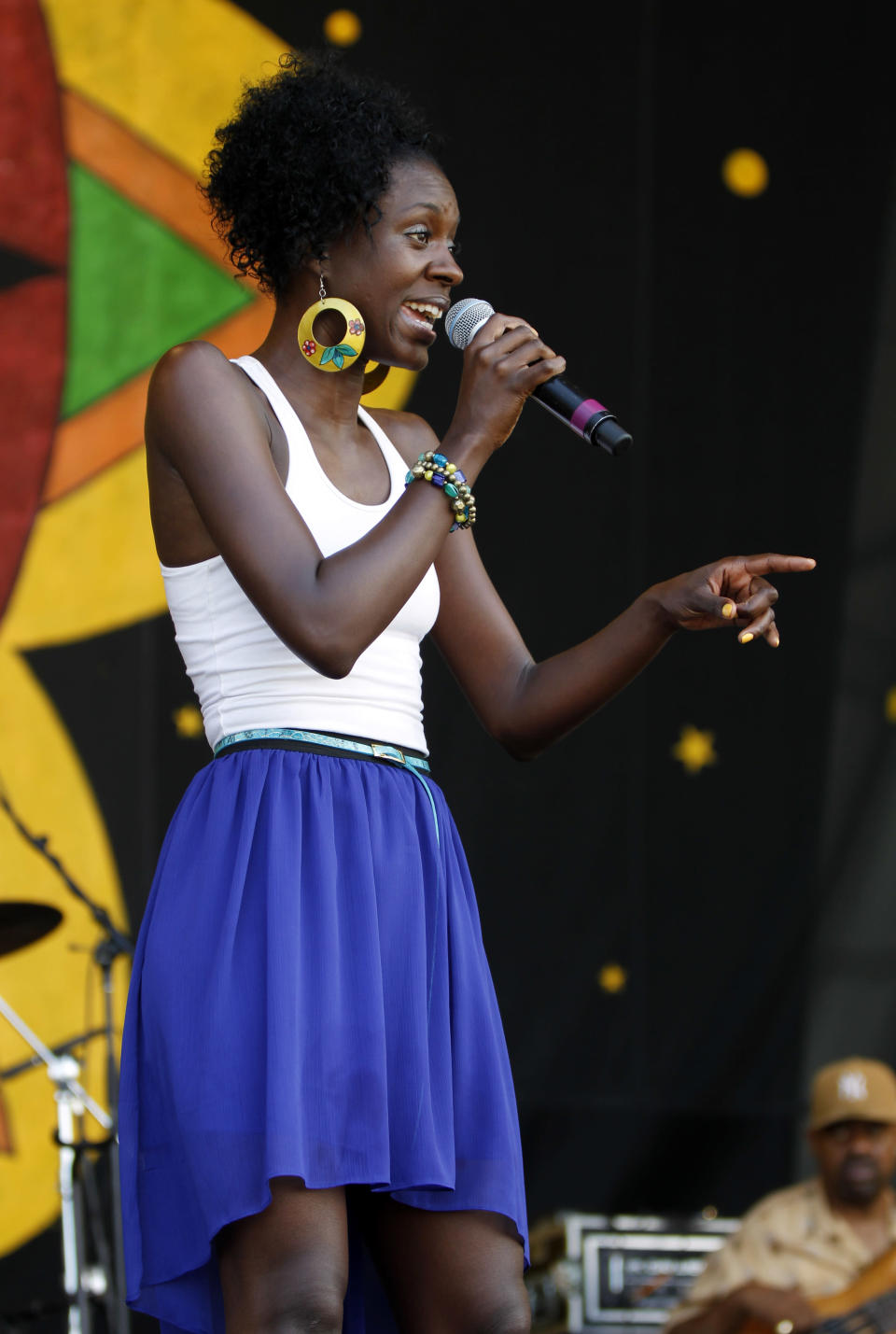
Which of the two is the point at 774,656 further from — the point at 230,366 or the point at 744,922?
the point at 230,366

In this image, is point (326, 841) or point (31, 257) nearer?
point (326, 841)

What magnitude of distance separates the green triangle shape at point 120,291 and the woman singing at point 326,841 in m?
2.26

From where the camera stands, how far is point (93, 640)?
398cm

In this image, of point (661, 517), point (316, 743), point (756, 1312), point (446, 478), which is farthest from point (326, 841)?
point (661, 517)

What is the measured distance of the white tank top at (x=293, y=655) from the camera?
1.68 m

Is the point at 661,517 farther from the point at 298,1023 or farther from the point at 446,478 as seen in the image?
the point at 298,1023

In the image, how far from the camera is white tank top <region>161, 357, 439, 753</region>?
5.51ft

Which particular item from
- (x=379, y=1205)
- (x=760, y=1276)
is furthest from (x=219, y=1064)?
(x=760, y=1276)

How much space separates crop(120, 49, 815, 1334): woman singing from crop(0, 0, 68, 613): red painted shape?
7.43 feet

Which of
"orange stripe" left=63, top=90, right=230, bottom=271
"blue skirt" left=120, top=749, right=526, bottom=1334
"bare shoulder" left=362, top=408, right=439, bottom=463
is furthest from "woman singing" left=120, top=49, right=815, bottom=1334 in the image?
"orange stripe" left=63, top=90, right=230, bottom=271

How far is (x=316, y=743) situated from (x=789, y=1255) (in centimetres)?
232

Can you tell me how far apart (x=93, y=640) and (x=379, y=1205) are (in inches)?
99.2

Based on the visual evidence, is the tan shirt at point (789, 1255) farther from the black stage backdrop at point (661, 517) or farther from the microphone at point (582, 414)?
the microphone at point (582, 414)

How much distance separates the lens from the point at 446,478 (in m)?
1.63
